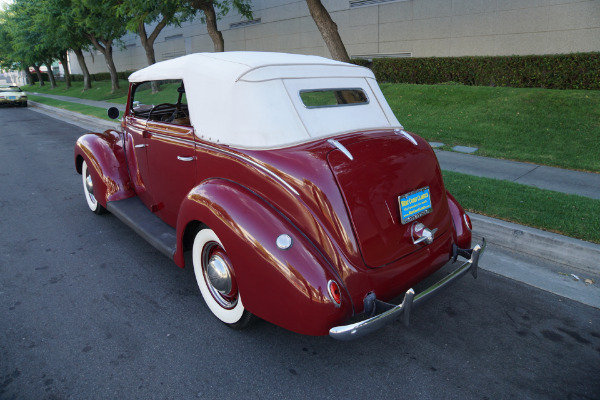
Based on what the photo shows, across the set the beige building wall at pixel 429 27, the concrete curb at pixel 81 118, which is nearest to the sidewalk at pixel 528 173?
the beige building wall at pixel 429 27

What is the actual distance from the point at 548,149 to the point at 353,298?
6437mm

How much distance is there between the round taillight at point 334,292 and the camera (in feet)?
7.59

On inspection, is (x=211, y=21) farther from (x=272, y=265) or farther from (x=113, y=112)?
(x=272, y=265)

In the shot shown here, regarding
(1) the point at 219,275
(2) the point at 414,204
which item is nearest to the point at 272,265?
(1) the point at 219,275

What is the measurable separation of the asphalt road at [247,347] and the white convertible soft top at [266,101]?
4.58ft

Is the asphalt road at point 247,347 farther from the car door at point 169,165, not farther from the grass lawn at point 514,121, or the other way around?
the grass lawn at point 514,121

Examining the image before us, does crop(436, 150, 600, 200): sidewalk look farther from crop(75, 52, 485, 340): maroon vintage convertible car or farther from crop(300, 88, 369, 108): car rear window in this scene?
crop(300, 88, 369, 108): car rear window

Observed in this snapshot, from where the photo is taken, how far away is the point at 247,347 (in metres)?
2.79

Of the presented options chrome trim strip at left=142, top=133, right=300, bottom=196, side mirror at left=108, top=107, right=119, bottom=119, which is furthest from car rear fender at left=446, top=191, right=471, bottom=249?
side mirror at left=108, top=107, right=119, bottom=119

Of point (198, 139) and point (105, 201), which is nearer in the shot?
point (198, 139)

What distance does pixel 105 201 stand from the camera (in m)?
4.43

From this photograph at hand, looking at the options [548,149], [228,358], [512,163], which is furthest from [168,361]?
[548,149]

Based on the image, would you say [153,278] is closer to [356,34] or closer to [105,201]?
[105,201]

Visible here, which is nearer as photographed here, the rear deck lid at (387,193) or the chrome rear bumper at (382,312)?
the chrome rear bumper at (382,312)
